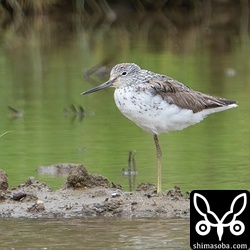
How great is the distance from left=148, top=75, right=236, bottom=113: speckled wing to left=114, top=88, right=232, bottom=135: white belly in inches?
2.3

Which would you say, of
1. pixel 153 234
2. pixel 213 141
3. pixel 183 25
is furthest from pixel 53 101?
pixel 183 25

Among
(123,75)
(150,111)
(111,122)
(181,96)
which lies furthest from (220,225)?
(111,122)

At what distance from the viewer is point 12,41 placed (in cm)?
2369

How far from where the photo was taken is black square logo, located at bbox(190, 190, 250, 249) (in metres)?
7.50

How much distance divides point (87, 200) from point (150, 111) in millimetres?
935

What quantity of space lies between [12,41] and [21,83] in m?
6.59

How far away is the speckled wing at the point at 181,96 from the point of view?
9125mm

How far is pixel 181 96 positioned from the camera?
9.28 m

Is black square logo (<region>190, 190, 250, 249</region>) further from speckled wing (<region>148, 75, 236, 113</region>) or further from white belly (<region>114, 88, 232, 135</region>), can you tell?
speckled wing (<region>148, 75, 236, 113</region>)

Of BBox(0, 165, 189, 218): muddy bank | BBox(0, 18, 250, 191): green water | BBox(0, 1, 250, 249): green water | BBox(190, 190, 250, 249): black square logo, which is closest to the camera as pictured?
BBox(190, 190, 250, 249): black square logo

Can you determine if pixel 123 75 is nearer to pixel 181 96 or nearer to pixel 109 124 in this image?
pixel 181 96

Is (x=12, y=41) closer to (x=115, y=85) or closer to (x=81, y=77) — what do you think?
(x=81, y=77)

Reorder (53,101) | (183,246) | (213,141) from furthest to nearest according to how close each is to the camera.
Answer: (53,101) → (213,141) → (183,246)

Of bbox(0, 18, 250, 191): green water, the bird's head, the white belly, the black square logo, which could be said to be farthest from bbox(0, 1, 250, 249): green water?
the bird's head
